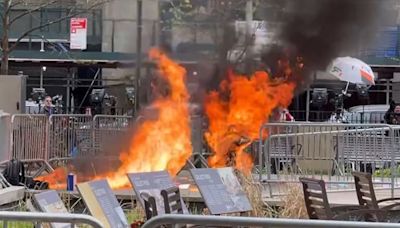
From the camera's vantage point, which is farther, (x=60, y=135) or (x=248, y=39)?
(x=60, y=135)

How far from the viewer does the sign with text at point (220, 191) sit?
7488 mm

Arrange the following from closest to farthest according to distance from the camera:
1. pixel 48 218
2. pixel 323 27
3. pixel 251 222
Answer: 1. pixel 251 222
2. pixel 48 218
3. pixel 323 27

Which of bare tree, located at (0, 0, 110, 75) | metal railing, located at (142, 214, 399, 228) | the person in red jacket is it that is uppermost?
bare tree, located at (0, 0, 110, 75)

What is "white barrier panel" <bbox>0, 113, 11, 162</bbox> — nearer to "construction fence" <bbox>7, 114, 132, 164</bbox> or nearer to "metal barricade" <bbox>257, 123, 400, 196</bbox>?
"construction fence" <bbox>7, 114, 132, 164</bbox>

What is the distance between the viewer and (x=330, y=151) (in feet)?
41.3

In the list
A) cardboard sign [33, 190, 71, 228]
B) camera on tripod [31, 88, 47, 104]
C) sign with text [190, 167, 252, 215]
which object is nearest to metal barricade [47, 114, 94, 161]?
sign with text [190, 167, 252, 215]

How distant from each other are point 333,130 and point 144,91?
10.3ft

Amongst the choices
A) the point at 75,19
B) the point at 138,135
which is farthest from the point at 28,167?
the point at 75,19

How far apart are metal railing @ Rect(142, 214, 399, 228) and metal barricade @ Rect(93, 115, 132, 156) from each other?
8.84 metres

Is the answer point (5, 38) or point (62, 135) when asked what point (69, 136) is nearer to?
point (62, 135)

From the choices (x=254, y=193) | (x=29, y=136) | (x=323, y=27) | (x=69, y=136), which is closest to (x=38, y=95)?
(x=69, y=136)

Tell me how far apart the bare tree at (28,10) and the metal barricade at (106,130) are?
3877mm

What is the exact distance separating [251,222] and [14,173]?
7406 millimetres

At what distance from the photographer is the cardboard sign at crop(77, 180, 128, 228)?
626 centimetres
